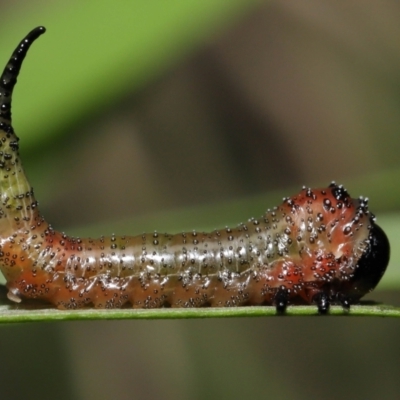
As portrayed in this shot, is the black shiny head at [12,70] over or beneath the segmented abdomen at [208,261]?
over

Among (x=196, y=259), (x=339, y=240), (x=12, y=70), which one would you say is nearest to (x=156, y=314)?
(x=196, y=259)

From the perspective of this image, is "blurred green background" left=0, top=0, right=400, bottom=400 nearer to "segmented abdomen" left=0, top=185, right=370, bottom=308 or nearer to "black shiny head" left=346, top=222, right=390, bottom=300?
"black shiny head" left=346, top=222, right=390, bottom=300

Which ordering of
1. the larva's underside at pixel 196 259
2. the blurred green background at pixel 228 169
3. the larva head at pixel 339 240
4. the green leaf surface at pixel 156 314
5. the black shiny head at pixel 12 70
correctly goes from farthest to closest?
the blurred green background at pixel 228 169
the larva head at pixel 339 240
the larva's underside at pixel 196 259
the black shiny head at pixel 12 70
the green leaf surface at pixel 156 314

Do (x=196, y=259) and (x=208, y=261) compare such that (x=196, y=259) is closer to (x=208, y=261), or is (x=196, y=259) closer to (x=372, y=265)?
(x=208, y=261)

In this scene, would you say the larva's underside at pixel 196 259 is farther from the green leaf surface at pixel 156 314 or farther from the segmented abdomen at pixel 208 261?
the green leaf surface at pixel 156 314

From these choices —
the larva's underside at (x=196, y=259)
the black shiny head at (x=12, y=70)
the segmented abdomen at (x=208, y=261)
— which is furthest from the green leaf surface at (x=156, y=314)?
the black shiny head at (x=12, y=70)

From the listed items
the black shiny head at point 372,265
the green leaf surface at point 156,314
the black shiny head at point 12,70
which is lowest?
the black shiny head at point 372,265

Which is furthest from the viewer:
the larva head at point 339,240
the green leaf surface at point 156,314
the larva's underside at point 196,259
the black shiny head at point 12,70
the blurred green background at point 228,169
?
the blurred green background at point 228,169
